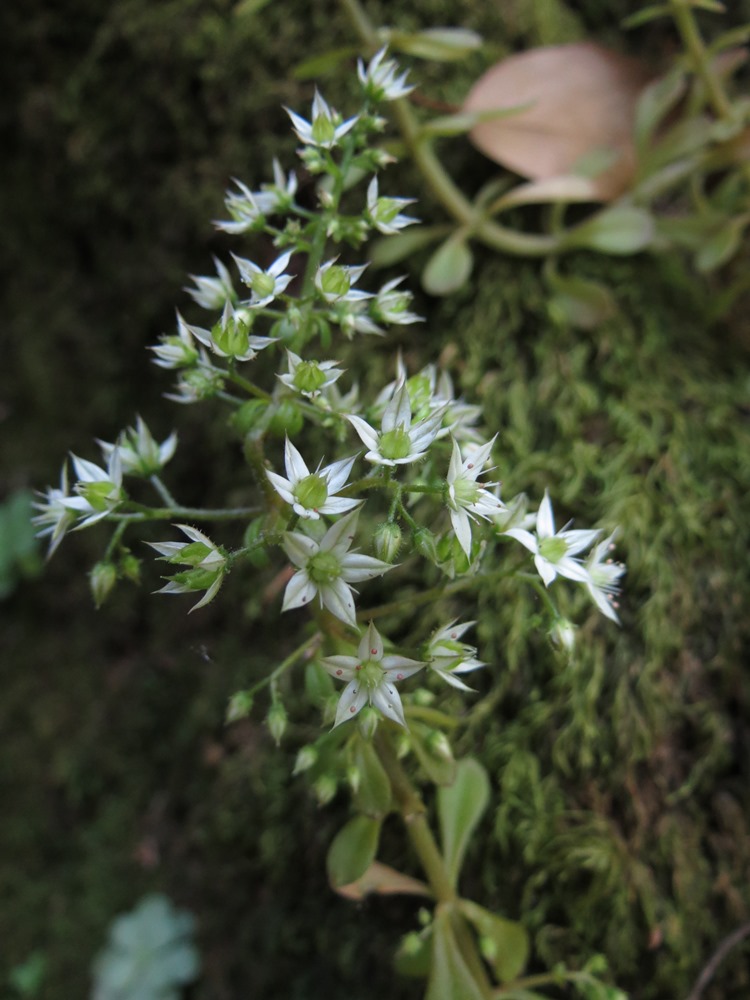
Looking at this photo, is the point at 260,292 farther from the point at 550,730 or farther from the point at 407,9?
the point at 407,9

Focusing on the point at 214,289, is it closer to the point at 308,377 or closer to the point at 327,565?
the point at 308,377

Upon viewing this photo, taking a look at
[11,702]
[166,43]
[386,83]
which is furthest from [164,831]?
[166,43]

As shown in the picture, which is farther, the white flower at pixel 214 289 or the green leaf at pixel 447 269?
the green leaf at pixel 447 269

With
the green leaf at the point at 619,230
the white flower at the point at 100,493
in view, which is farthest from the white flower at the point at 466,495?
the green leaf at the point at 619,230

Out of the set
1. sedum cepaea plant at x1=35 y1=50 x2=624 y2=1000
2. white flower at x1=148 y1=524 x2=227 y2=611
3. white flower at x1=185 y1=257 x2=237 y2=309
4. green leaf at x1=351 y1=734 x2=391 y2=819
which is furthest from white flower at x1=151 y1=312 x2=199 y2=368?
green leaf at x1=351 y1=734 x2=391 y2=819

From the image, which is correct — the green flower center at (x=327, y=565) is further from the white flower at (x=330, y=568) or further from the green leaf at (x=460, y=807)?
the green leaf at (x=460, y=807)

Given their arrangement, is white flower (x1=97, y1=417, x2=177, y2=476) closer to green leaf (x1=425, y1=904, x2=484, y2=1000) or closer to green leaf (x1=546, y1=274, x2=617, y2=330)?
green leaf (x1=425, y1=904, x2=484, y2=1000)

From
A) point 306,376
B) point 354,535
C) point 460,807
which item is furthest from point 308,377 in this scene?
point 460,807
